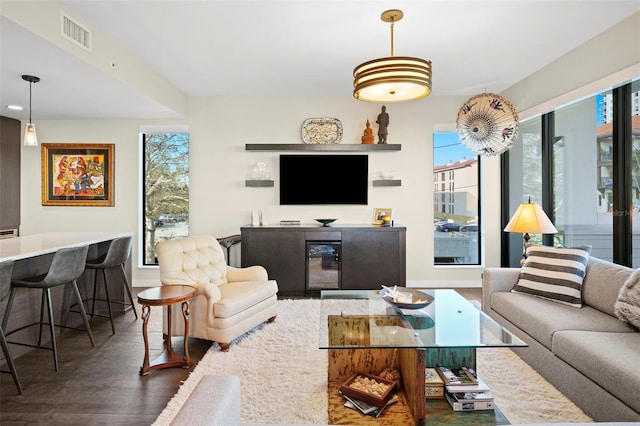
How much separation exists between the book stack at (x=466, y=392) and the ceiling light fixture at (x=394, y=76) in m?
1.82

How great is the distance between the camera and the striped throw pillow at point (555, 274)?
2713 mm

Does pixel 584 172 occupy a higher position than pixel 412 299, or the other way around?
pixel 584 172

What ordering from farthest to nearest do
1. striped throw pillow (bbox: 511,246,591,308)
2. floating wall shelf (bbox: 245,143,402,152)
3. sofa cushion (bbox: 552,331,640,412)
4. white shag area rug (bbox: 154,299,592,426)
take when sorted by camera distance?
floating wall shelf (bbox: 245,143,402,152) → striped throw pillow (bbox: 511,246,591,308) → white shag area rug (bbox: 154,299,592,426) → sofa cushion (bbox: 552,331,640,412)

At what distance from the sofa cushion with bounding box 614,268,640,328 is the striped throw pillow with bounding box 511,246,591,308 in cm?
37

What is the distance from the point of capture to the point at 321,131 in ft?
16.7

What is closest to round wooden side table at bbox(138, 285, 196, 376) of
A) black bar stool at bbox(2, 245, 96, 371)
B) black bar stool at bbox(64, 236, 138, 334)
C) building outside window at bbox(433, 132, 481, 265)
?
black bar stool at bbox(2, 245, 96, 371)

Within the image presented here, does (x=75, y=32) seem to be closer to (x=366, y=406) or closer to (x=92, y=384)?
(x=92, y=384)

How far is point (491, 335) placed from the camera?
2.03 meters

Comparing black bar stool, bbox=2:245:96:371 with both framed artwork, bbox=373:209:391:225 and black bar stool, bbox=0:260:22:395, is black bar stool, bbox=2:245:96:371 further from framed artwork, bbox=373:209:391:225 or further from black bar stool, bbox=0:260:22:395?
framed artwork, bbox=373:209:391:225

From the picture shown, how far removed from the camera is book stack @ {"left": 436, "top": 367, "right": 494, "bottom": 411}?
181 centimetres

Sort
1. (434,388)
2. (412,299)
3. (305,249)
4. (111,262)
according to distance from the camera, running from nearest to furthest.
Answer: (434,388), (412,299), (111,262), (305,249)

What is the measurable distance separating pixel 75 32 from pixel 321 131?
3.00 meters

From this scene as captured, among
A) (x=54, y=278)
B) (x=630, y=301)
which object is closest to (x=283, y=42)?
(x=54, y=278)

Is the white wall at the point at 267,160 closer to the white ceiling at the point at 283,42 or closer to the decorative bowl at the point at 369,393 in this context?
the white ceiling at the point at 283,42
